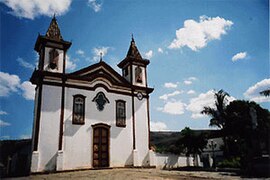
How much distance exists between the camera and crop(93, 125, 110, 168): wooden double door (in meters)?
17.2

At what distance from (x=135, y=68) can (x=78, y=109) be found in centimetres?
669

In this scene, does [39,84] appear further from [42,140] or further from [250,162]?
[250,162]

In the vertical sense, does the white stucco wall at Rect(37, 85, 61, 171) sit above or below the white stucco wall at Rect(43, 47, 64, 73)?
below

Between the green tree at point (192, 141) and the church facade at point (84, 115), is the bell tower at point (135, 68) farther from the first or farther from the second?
the green tree at point (192, 141)

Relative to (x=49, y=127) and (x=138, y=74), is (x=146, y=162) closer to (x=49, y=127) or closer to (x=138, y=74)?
(x=138, y=74)

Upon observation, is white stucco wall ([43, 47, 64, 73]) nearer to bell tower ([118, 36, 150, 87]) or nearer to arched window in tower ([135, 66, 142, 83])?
bell tower ([118, 36, 150, 87])

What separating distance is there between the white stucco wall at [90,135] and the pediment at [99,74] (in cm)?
97

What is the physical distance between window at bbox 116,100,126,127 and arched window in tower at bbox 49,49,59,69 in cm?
537

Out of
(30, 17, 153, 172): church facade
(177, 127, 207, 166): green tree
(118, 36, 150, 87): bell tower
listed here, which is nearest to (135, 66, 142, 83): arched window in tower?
(118, 36, 150, 87): bell tower

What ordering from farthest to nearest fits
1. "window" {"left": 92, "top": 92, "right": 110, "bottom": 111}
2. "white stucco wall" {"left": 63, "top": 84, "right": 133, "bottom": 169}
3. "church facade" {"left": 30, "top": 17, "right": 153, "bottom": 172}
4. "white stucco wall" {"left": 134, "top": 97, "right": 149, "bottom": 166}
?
"white stucco wall" {"left": 134, "top": 97, "right": 149, "bottom": 166}, "window" {"left": 92, "top": 92, "right": 110, "bottom": 111}, "white stucco wall" {"left": 63, "top": 84, "right": 133, "bottom": 169}, "church facade" {"left": 30, "top": 17, "right": 153, "bottom": 172}

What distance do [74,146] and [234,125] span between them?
750 inches

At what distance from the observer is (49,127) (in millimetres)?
15945

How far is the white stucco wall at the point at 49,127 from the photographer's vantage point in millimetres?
15297

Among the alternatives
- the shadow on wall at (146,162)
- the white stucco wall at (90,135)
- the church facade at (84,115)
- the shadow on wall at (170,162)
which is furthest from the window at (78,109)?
the shadow on wall at (170,162)
